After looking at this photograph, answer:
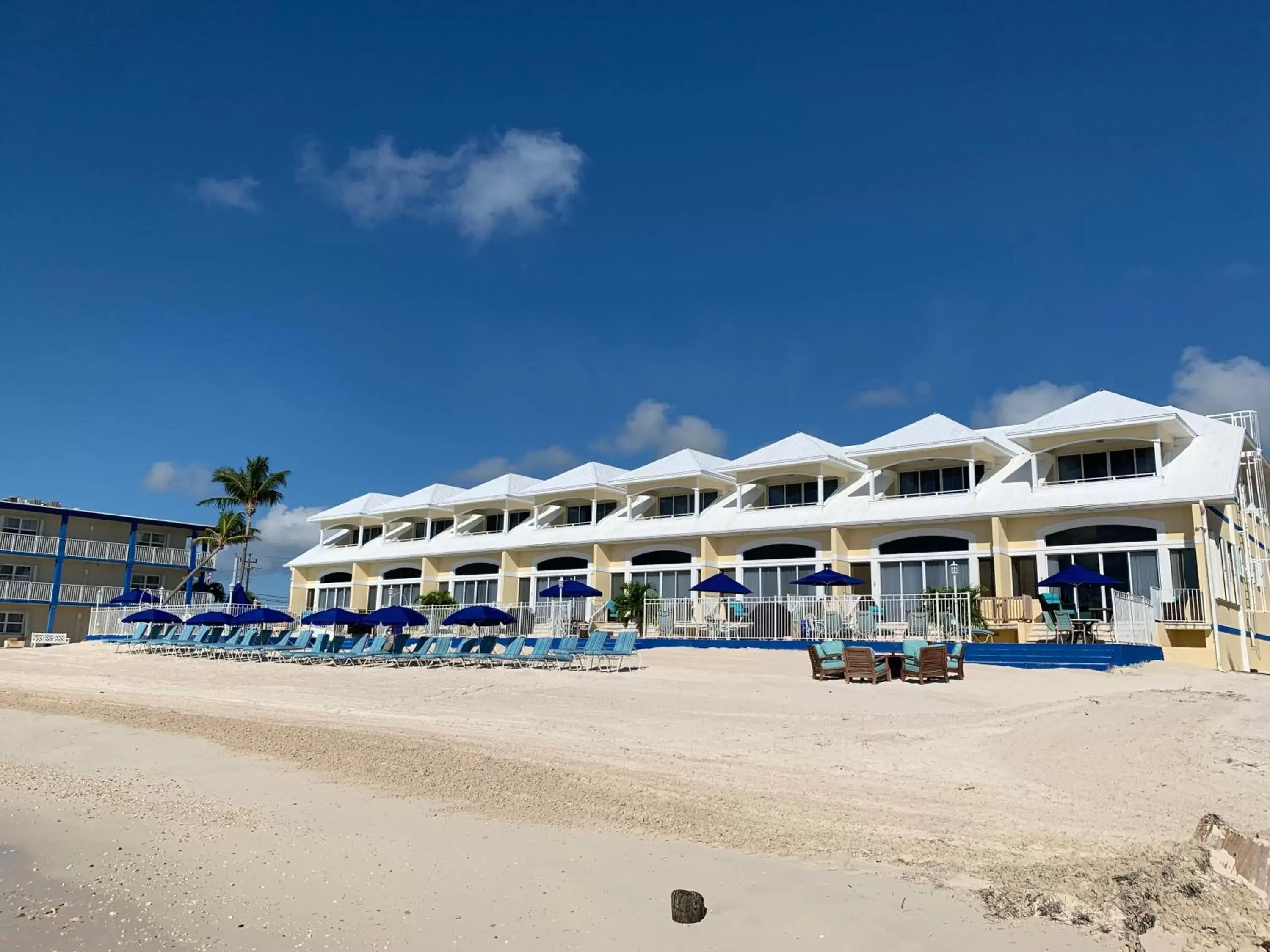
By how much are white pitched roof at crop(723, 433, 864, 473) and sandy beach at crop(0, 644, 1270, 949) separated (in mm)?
13806

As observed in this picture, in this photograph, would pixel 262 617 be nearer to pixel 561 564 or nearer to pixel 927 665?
pixel 561 564

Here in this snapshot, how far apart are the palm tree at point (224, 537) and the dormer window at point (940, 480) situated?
1296 inches

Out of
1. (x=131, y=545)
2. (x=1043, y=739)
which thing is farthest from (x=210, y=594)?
(x=1043, y=739)

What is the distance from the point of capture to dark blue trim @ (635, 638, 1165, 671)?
60.2 ft

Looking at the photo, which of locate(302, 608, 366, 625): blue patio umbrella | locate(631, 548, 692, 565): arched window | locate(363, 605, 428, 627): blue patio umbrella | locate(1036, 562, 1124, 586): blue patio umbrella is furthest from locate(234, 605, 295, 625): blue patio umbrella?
locate(1036, 562, 1124, 586): blue patio umbrella

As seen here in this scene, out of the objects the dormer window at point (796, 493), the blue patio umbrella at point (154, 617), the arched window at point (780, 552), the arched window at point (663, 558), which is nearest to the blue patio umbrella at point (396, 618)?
the arched window at point (663, 558)

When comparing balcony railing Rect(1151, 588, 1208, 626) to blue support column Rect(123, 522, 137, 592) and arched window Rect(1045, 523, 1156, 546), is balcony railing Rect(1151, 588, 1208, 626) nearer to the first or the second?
arched window Rect(1045, 523, 1156, 546)

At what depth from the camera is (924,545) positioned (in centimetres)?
2584

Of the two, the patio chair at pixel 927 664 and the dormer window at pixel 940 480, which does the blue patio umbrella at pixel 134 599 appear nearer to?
the dormer window at pixel 940 480

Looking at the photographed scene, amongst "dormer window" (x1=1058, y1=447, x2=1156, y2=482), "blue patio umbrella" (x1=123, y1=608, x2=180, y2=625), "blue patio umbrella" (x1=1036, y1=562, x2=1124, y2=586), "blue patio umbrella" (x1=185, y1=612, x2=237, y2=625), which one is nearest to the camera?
"blue patio umbrella" (x1=1036, y1=562, x2=1124, y2=586)

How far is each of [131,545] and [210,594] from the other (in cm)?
476

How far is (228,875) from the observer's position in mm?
6602

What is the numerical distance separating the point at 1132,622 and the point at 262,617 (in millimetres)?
22701

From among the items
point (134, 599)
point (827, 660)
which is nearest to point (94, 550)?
point (134, 599)
